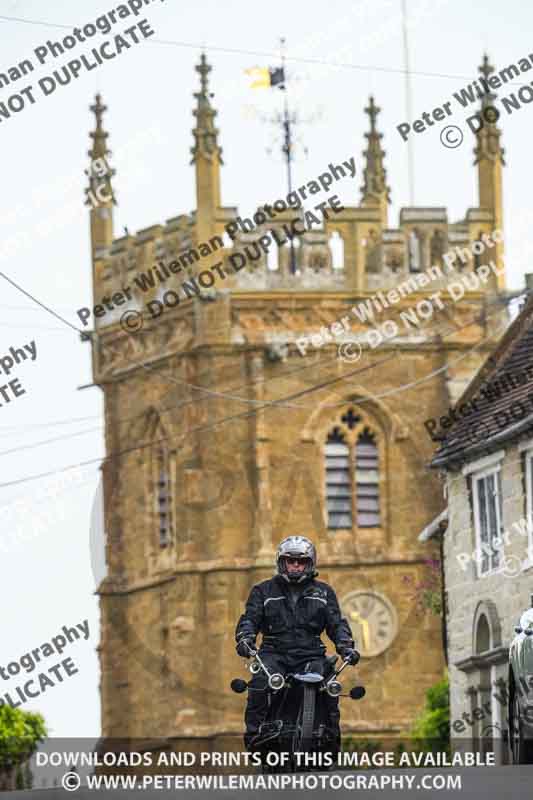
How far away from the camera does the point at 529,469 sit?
148 ft

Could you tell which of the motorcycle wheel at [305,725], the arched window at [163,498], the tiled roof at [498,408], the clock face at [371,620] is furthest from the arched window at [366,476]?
the motorcycle wheel at [305,725]

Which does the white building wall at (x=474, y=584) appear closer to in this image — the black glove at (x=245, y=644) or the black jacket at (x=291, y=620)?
the black jacket at (x=291, y=620)

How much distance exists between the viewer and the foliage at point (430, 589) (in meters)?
62.0

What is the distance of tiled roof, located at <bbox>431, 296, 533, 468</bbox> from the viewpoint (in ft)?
151

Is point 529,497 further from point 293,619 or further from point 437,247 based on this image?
point 437,247

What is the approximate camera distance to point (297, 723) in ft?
79.4

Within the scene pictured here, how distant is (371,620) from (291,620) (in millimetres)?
59071

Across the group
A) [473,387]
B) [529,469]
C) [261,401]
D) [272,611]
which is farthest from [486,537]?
[261,401]

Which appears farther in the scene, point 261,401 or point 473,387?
point 261,401

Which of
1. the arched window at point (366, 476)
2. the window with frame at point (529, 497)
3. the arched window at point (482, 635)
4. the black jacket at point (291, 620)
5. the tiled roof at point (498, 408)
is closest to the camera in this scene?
the black jacket at point (291, 620)

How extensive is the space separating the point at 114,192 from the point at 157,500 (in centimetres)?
818

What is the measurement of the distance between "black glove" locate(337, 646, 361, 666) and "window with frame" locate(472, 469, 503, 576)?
22.3 meters

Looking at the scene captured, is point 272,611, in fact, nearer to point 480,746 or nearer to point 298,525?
point 480,746

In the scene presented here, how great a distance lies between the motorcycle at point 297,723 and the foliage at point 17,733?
101ft
